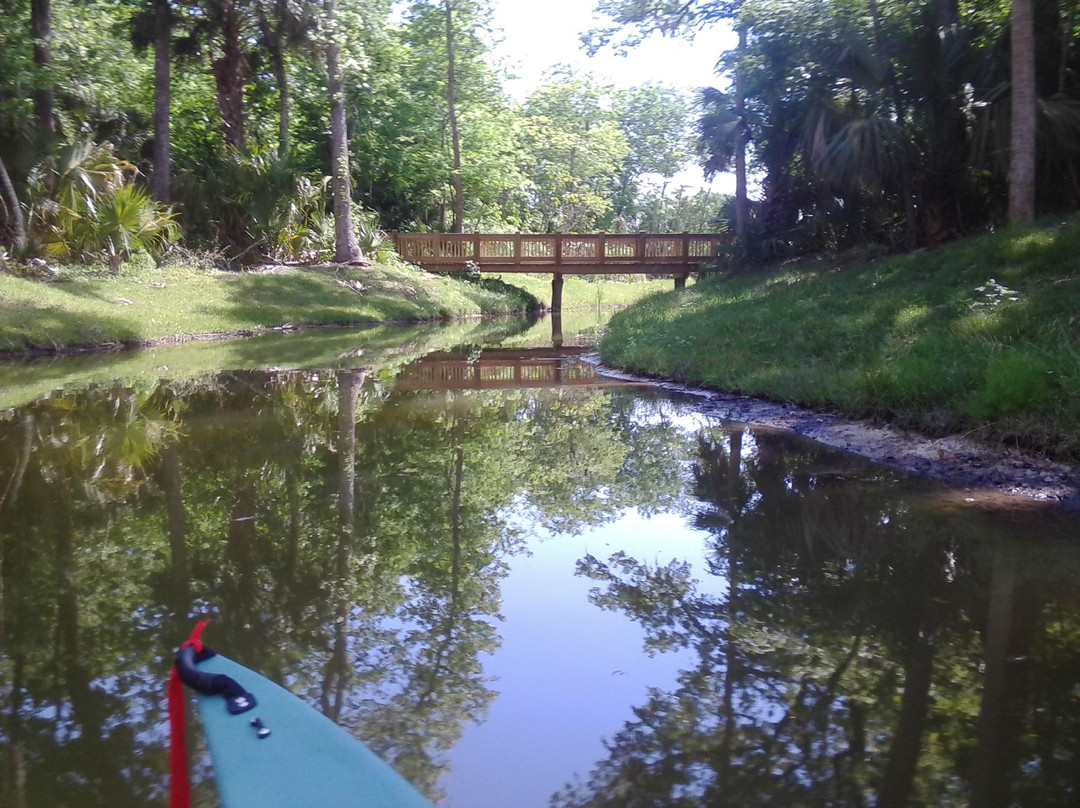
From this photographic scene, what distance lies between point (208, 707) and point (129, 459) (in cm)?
619

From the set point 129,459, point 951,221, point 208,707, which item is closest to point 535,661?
point 208,707

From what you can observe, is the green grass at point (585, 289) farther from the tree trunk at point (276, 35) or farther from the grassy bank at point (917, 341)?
the grassy bank at point (917, 341)

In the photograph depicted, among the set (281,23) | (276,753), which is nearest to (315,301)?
(281,23)

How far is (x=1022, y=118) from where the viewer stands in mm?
13633

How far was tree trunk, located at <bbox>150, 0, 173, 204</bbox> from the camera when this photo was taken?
2339cm

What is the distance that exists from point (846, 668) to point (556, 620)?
1.35 metres

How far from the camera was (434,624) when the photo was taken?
447cm

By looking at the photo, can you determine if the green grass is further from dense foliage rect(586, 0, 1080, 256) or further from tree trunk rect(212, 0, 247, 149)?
dense foliage rect(586, 0, 1080, 256)

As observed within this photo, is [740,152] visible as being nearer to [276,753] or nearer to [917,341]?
[917,341]

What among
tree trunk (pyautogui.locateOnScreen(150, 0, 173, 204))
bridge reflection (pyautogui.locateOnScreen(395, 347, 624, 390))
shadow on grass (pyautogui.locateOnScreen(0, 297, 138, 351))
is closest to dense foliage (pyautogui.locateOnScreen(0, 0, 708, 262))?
tree trunk (pyautogui.locateOnScreen(150, 0, 173, 204))

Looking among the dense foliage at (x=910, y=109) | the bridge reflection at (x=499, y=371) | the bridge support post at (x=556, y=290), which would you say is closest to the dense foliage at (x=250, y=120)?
the bridge support post at (x=556, y=290)

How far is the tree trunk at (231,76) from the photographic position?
2452 cm

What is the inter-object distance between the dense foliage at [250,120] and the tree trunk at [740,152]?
10293 millimetres

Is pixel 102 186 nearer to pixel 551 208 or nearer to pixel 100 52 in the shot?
pixel 100 52
